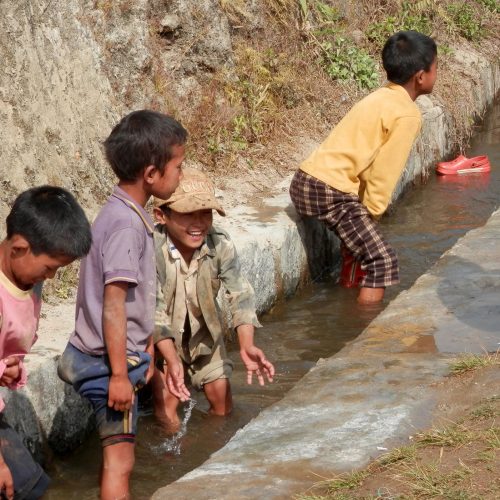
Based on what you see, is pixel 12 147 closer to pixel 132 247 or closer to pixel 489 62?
pixel 132 247

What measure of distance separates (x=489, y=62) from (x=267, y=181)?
5.64 meters

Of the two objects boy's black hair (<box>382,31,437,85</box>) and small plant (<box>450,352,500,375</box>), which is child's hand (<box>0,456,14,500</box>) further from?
boy's black hair (<box>382,31,437,85</box>)

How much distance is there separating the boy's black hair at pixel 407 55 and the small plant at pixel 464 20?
5851 millimetres

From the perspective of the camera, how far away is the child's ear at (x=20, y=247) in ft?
11.5

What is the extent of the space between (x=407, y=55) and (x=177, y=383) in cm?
339

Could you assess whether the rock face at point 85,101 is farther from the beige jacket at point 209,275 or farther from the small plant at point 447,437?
the small plant at point 447,437

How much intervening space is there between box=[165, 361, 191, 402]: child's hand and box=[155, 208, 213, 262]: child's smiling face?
0.64m

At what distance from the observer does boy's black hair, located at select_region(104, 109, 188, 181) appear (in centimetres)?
409

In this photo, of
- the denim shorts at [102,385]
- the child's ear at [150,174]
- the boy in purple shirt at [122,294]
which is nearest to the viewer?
the boy in purple shirt at [122,294]

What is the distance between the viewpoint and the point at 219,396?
5082mm

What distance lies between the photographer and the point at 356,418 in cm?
412

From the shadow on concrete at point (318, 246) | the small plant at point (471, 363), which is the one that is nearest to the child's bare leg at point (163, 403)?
the small plant at point (471, 363)

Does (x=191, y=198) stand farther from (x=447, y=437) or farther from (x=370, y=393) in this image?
(x=447, y=437)

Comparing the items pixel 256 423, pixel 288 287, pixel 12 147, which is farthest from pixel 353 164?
pixel 256 423
